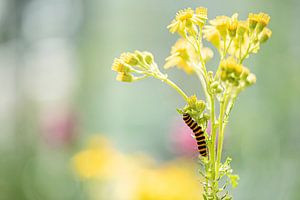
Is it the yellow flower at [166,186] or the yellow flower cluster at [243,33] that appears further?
the yellow flower at [166,186]

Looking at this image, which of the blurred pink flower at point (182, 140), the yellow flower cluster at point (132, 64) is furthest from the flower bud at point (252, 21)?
the blurred pink flower at point (182, 140)

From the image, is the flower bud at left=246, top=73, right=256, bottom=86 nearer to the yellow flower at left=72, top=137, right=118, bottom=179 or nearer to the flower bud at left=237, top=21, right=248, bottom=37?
the flower bud at left=237, top=21, right=248, bottom=37

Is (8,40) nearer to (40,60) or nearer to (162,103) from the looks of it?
(40,60)

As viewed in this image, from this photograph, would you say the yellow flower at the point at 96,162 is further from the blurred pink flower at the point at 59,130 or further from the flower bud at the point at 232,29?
the flower bud at the point at 232,29

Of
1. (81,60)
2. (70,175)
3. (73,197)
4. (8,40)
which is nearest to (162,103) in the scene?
(81,60)

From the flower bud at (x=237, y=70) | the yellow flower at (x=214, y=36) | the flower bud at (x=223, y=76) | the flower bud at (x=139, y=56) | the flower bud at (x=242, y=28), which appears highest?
the flower bud at (x=242, y=28)

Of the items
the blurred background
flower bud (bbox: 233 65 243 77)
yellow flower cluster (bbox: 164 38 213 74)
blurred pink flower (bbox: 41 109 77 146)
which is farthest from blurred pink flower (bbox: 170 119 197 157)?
flower bud (bbox: 233 65 243 77)

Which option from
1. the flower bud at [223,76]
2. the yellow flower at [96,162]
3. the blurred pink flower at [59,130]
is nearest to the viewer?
the flower bud at [223,76]
